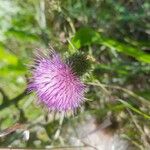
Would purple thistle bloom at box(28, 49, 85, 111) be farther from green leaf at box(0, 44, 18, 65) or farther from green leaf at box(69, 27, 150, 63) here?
green leaf at box(0, 44, 18, 65)

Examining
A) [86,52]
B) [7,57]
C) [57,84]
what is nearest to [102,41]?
[86,52]

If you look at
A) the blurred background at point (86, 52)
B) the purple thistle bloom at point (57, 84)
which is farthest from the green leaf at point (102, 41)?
the purple thistle bloom at point (57, 84)

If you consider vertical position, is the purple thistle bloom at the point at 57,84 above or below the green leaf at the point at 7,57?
below

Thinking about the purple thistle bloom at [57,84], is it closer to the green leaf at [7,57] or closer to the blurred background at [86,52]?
the blurred background at [86,52]

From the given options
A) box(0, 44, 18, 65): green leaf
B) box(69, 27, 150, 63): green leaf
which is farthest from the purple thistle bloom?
box(0, 44, 18, 65): green leaf

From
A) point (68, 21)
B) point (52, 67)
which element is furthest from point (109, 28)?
point (52, 67)

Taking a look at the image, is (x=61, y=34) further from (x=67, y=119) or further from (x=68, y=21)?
(x=67, y=119)

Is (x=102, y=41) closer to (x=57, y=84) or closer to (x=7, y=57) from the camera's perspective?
(x=57, y=84)
